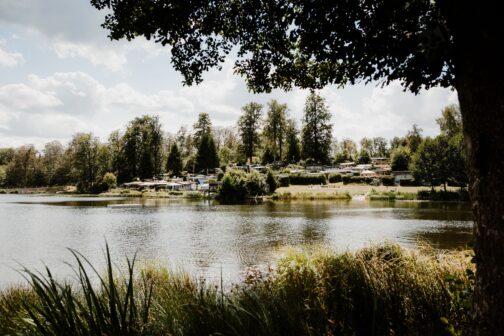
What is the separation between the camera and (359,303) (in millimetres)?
4430

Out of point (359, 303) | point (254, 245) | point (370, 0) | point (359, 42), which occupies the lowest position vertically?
point (254, 245)

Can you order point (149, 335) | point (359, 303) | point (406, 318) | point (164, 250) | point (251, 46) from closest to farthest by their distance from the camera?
1. point (149, 335)
2. point (406, 318)
3. point (359, 303)
4. point (251, 46)
5. point (164, 250)

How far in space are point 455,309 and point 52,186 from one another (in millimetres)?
119466

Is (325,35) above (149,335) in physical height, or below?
above

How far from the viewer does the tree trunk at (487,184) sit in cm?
269

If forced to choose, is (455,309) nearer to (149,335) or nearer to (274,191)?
(149,335)

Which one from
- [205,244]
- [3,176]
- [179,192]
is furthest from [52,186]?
[205,244]

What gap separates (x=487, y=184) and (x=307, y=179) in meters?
70.0

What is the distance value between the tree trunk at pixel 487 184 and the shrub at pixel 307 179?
227 feet

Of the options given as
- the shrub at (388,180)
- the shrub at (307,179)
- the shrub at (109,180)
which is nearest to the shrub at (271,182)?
the shrub at (307,179)

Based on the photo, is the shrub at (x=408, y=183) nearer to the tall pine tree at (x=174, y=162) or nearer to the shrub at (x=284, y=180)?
the shrub at (x=284, y=180)

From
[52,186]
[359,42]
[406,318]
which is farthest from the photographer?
[52,186]

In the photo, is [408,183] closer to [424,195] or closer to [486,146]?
[424,195]

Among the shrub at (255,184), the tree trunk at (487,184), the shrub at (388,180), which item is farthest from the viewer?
the shrub at (388,180)
